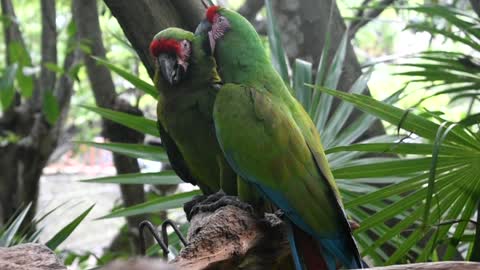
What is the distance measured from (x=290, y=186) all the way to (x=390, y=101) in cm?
68

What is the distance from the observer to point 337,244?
1.29 m

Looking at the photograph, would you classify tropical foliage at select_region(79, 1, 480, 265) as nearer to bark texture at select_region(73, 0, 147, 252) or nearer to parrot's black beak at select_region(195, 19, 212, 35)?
parrot's black beak at select_region(195, 19, 212, 35)

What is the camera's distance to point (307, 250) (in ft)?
4.37

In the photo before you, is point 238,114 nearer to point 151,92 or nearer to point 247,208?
point 247,208

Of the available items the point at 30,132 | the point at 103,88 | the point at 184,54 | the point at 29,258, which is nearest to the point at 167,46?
the point at 184,54

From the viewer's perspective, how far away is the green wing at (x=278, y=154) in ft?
4.36

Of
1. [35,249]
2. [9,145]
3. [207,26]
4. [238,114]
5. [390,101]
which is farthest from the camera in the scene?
[9,145]

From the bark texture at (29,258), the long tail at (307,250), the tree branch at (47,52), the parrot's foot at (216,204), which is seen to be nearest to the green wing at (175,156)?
the parrot's foot at (216,204)

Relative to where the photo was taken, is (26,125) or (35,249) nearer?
(35,249)

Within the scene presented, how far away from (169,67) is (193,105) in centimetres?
11

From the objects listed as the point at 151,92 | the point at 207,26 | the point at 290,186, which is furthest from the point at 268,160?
the point at 151,92

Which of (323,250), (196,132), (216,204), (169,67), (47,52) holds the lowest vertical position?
(323,250)

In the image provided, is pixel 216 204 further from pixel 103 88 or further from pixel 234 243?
pixel 103 88

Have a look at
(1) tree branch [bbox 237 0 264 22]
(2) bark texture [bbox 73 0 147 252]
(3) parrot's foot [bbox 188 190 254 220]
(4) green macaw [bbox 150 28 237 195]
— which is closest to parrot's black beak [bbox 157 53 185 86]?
(4) green macaw [bbox 150 28 237 195]
